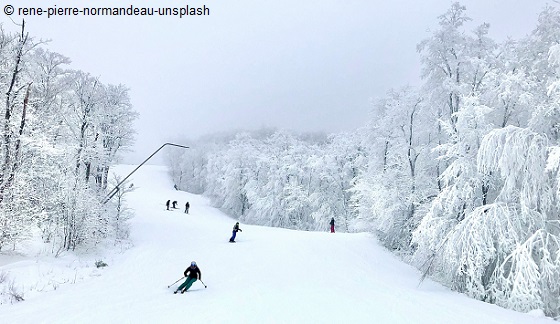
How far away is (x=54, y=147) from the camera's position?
17.6 metres

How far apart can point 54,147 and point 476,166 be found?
70.6 feet

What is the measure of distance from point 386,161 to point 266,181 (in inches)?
1001

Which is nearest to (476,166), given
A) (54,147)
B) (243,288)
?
(243,288)

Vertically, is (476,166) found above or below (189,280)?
above

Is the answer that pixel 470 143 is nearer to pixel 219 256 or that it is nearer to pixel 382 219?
pixel 382 219

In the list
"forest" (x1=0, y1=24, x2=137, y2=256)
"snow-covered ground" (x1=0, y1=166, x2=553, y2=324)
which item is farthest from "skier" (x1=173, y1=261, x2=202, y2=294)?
"forest" (x1=0, y1=24, x2=137, y2=256)

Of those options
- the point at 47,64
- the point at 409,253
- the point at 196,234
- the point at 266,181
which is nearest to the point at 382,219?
the point at 409,253

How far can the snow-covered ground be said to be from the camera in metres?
9.09

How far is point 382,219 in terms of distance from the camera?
2223cm

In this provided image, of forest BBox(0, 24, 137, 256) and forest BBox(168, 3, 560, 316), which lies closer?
forest BBox(168, 3, 560, 316)

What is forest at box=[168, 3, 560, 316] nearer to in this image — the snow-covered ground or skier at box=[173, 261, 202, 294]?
the snow-covered ground

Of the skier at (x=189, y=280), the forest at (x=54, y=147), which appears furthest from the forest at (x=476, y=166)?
the skier at (x=189, y=280)

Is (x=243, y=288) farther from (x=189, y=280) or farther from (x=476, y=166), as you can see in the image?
(x=476, y=166)

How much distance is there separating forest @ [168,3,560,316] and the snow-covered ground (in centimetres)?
178
